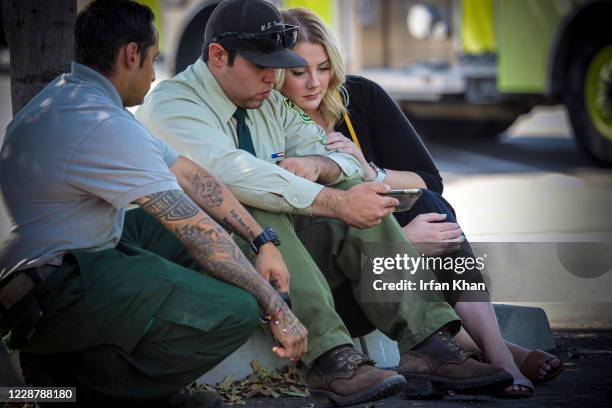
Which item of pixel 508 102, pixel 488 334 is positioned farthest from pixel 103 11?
pixel 508 102

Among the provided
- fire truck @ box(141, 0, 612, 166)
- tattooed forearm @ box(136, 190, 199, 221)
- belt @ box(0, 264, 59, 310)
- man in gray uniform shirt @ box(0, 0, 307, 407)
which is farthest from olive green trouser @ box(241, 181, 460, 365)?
fire truck @ box(141, 0, 612, 166)

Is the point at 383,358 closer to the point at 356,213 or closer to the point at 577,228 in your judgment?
the point at 356,213

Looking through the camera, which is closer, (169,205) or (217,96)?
(169,205)

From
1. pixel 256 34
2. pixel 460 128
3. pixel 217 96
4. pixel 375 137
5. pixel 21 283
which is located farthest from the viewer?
pixel 460 128

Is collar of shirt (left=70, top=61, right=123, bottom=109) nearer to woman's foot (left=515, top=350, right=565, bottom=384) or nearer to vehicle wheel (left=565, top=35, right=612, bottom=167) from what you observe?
woman's foot (left=515, top=350, right=565, bottom=384)

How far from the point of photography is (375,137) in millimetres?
4652

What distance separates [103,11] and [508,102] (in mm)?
8105

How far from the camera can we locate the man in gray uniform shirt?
3273mm

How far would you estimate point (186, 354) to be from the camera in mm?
3391

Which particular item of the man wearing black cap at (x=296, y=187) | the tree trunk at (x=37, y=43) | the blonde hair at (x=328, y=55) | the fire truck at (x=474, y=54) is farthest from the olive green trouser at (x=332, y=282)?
the fire truck at (x=474, y=54)

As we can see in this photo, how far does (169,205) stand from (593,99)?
23.3 ft

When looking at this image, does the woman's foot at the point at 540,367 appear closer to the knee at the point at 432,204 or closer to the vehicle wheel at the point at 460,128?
the knee at the point at 432,204

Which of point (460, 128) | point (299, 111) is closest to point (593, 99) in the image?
point (460, 128)

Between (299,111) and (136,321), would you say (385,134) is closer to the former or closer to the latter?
(299,111)
